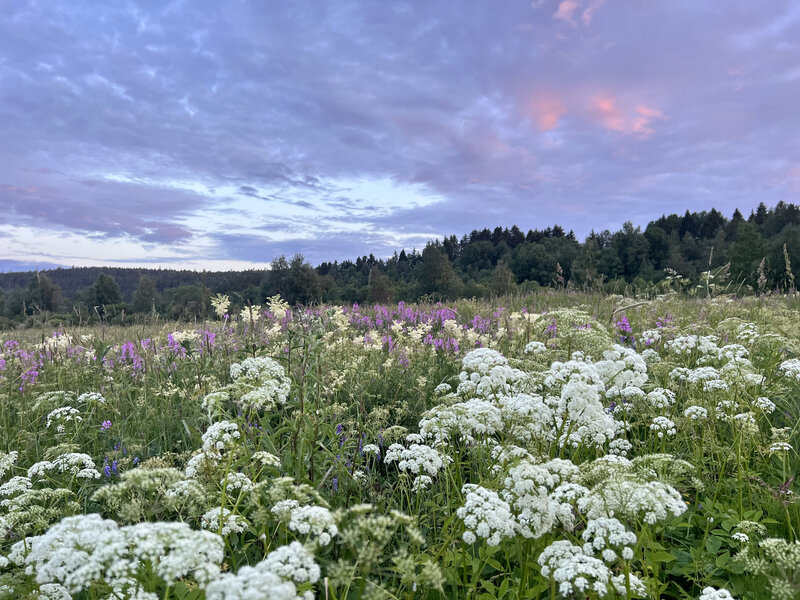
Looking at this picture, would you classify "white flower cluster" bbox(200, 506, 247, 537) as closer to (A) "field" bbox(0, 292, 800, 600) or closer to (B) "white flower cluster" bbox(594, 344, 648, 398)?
(A) "field" bbox(0, 292, 800, 600)

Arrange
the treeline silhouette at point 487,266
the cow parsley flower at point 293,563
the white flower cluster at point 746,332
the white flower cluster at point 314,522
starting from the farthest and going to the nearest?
the treeline silhouette at point 487,266 < the white flower cluster at point 746,332 < the white flower cluster at point 314,522 < the cow parsley flower at point 293,563

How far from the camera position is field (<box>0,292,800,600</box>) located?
185 cm

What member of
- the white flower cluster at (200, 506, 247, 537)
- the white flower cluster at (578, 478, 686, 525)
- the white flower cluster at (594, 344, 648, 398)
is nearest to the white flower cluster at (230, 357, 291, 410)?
the white flower cluster at (200, 506, 247, 537)

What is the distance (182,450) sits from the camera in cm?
488

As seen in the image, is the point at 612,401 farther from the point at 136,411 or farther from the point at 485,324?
the point at 136,411

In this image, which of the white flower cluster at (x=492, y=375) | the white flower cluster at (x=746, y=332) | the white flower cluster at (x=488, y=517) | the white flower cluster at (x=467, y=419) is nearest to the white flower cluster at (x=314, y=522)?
the white flower cluster at (x=488, y=517)

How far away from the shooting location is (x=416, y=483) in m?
3.05

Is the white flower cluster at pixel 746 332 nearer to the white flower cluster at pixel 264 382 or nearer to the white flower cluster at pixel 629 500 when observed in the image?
the white flower cluster at pixel 629 500

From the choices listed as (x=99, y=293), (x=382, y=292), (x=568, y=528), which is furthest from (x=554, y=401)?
(x=99, y=293)

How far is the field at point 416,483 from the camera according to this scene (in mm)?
1849

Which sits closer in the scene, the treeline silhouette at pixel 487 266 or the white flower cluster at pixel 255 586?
the white flower cluster at pixel 255 586

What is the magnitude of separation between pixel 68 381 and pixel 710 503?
28.4ft

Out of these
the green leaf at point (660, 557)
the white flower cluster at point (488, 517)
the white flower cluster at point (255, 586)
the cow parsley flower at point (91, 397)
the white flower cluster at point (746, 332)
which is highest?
the white flower cluster at point (746, 332)

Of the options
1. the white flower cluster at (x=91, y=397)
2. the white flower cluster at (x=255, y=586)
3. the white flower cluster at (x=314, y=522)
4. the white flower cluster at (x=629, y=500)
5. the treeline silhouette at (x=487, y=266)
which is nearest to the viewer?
the white flower cluster at (x=255, y=586)
